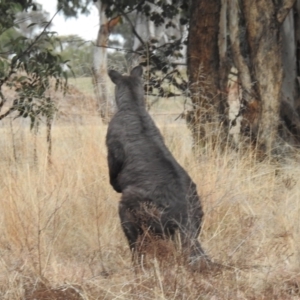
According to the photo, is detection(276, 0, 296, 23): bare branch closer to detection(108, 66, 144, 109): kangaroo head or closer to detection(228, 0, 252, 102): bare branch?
detection(228, 0, 252, 102): bare branch

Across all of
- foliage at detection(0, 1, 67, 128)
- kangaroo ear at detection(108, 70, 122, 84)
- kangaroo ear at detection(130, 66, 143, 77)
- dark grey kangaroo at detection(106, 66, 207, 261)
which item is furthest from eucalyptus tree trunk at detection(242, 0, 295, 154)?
dark grey kangaroo at detection(106, 66, 207, 261)

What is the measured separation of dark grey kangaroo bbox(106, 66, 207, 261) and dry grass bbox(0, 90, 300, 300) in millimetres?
290

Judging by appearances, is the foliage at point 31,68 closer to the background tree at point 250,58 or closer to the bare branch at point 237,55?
the background tree at point 250,58

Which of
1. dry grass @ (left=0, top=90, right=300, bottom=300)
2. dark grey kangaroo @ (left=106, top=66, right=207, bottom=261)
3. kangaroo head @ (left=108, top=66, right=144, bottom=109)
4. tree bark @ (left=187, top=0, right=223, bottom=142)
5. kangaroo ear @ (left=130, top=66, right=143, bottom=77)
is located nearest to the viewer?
dry grass @ (left=0, top=90, right=300, bottom=300)

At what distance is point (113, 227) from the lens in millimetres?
7184

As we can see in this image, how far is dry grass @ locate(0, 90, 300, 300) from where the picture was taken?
5.54m

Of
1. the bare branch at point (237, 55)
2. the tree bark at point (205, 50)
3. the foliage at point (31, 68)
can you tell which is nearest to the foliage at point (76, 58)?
the foliage at point (31, 68)

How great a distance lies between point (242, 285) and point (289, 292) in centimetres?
36

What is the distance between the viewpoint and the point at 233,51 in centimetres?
1028

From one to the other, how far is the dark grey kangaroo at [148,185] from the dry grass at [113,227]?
0.95 feet

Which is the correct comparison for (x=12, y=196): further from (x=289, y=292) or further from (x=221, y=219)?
(x=289, y=292)

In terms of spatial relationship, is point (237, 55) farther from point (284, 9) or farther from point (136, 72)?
point (136, 72)

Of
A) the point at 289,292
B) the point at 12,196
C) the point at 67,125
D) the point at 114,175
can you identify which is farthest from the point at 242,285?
the point at 67,125

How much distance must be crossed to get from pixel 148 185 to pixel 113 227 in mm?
1238
